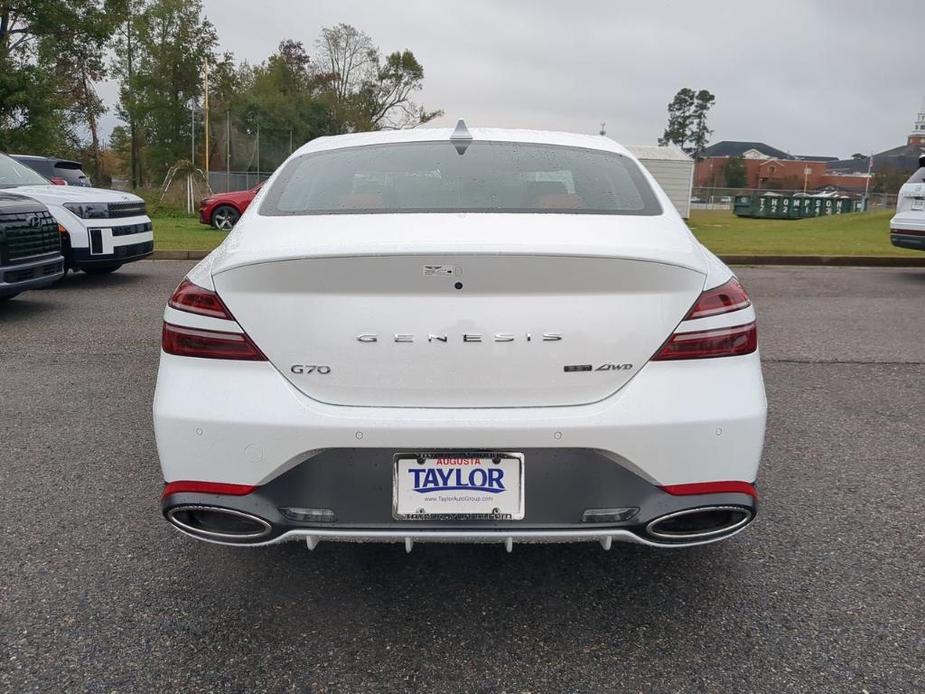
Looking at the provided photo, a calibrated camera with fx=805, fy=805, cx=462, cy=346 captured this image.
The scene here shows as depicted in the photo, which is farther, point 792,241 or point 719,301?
point 792,241

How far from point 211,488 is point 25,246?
5.74 metres

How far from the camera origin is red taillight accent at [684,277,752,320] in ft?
7.23

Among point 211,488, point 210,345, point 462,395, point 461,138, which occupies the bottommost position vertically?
point 211,488

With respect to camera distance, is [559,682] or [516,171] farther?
[516,171]

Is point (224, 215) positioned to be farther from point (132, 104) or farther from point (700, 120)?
point (700, 120)

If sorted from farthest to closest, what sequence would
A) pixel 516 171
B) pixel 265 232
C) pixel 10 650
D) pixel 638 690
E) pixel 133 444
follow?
1. pixel 133 444
2. pixel 516 171
3. pixel 265 232
4. pixel 10 650
5. pixel 638 690

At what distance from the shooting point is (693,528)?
88.8 inches

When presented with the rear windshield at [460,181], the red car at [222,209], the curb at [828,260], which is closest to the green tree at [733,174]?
the red car at [222,209]

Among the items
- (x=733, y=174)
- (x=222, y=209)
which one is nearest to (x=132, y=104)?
(x=222, y=209)

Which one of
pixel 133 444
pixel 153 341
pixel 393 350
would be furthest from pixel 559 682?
pixel 153 341

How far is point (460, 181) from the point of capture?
9.30 ft

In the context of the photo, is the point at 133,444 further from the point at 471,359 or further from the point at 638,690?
the point at 638,690

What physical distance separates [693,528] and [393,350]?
977mm

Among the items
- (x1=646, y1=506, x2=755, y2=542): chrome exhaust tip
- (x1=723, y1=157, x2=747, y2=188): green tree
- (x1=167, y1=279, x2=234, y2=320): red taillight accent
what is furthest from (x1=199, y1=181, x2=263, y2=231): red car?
(x1=723, y1=157, x2=747, y2=188): green tree
